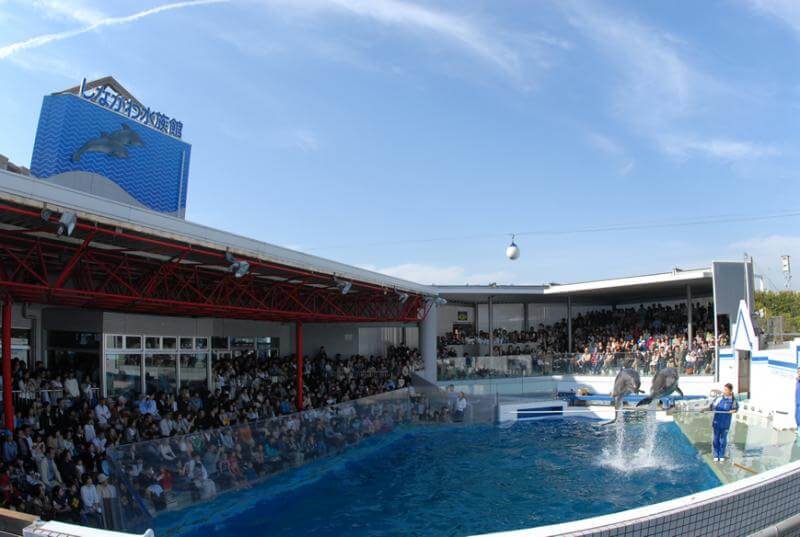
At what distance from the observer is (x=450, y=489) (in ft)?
43.2

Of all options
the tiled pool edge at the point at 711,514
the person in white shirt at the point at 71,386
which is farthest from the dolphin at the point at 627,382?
the person in white shirt at the point at 71,386

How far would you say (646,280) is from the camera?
2853 cm

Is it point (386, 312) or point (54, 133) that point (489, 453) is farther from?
point (54, 133)

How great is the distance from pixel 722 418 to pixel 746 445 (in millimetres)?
1190

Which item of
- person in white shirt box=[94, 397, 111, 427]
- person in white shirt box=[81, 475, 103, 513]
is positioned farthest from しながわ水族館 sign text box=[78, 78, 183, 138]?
person in white shirt box=[81, 475, 103, 513]

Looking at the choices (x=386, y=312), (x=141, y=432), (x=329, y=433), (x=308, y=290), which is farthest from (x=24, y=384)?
(x=386, y=312)

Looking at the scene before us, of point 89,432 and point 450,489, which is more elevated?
point 89,432

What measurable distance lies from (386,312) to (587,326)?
15308 mm

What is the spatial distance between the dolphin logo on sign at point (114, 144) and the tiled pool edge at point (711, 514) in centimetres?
1693

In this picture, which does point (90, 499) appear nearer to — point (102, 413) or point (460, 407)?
point (102, 413)

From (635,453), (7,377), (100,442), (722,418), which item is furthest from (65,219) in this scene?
(635,453)

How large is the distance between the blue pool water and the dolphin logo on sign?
1073cm

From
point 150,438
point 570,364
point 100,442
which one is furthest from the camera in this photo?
point 570,364

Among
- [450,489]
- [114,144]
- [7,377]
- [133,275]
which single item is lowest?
[450,489]
